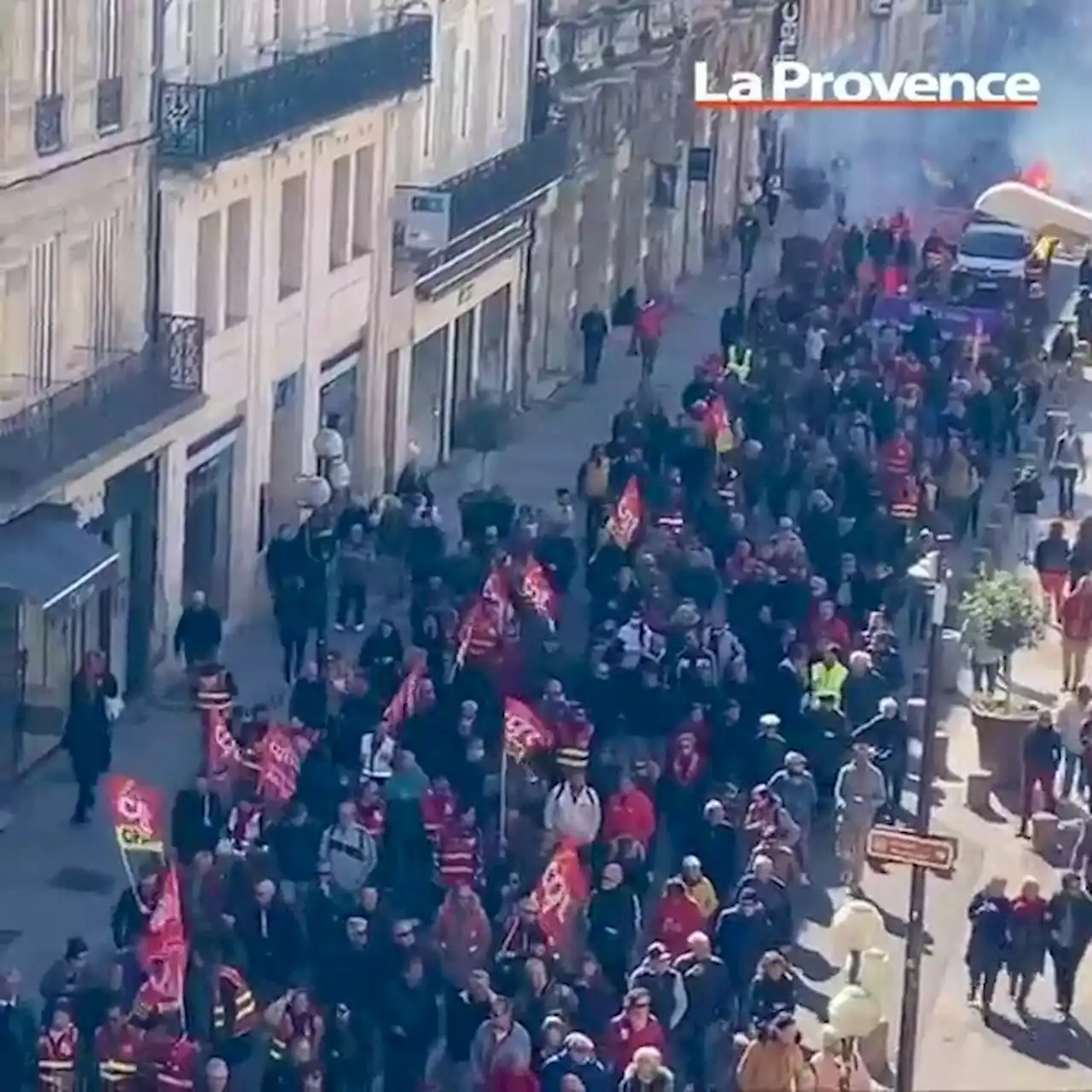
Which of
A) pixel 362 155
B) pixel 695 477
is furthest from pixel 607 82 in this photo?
pixel 695 477

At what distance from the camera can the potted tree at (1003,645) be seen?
30.9m

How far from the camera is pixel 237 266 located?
35656 millimetres

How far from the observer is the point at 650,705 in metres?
27.6

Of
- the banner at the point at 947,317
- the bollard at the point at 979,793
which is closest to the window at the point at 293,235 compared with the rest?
the bollard at the point at 979,793

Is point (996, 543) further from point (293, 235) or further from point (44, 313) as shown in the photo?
point (44, 313)

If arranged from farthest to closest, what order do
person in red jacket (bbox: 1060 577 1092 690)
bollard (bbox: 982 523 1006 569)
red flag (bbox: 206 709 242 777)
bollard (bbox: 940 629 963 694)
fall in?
bollard (bbox: 982 523 1006 569)
person in red jacket (bbox: 1060 577 1092 690)
bollard (bbox: 940 629 963 694)
red flag (bbox: 206 709 242 777)

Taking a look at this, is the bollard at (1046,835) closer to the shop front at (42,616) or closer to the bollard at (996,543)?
the shop front at (42,616)

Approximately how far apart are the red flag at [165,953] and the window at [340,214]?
18.8 metres

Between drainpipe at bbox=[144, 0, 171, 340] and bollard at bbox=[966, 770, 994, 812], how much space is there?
8.52 metres

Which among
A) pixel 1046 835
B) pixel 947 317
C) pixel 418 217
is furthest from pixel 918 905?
pixel 947 317

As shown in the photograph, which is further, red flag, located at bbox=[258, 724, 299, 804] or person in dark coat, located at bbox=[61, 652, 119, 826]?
person in dark coat, located at bbox=[61, 652, 119, 826]

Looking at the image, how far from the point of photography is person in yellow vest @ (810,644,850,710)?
27953 mm

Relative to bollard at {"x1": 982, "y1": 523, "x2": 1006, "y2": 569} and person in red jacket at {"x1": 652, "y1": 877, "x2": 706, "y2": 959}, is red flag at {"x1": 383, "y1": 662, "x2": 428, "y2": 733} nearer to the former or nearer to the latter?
person in red jacket at {"x1": 652, "y1": 877, "x2": 706, "y2": 959}

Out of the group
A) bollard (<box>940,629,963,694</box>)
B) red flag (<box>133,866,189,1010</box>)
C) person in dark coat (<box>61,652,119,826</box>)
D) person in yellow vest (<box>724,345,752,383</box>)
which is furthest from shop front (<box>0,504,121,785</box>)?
person in yellow vest (<box>724,345,752,383</box>)
